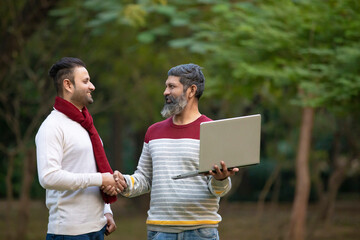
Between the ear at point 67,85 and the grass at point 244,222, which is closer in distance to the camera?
the ear at point 67,85

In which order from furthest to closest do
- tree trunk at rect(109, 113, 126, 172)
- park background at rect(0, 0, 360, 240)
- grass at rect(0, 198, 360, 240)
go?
tree trunk at rect(109, 113, 126, 172) → grass at rect(0, 198, 360, 240) → park background at rect(0, 0, 360, 240)

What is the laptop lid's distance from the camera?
3.74m

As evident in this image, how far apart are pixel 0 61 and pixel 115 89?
6.06 metres

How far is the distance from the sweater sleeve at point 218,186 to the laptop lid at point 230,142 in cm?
19

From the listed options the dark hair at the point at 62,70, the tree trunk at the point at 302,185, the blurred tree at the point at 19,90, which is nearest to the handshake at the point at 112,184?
the dark hair at the point at 62,70

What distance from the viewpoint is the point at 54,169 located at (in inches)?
146

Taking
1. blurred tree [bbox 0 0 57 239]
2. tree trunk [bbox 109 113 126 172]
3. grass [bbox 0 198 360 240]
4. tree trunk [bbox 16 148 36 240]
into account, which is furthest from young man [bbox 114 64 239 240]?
tree trunk [bbox 109 113 126 172]

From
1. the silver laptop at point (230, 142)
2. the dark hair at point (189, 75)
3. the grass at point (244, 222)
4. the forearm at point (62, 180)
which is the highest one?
the dark hair at point (189, 75)

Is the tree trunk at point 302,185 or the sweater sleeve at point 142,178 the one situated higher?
the sweater sleeve at point 142,178

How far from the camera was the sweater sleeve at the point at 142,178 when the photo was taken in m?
4.24

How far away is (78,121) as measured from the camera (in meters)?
3.97

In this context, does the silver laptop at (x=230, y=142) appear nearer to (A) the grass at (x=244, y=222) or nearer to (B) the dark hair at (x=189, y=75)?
(B) the dark hair at (x=189, y=75)

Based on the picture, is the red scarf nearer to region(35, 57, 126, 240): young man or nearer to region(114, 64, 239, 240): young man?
region(35, 57, 126, 240): young man

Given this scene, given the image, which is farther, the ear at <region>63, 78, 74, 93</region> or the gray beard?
the gray beard
